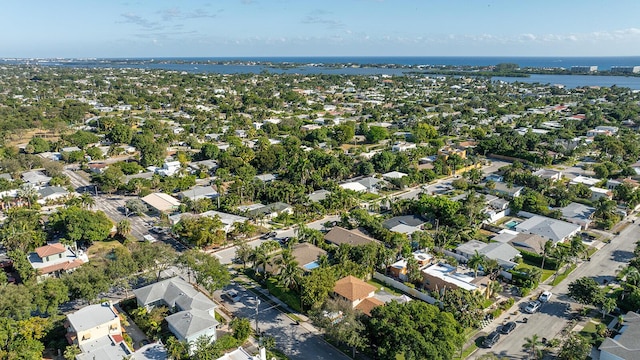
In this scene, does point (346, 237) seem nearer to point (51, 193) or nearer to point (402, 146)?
point (51, 193)

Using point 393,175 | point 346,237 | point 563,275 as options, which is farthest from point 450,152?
point 563,275

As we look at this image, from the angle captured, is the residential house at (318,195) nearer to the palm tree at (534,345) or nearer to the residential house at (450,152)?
the residential house at (450,152)

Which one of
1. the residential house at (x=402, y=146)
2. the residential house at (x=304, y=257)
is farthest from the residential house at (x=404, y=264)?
the residential house at (x=402, y=146)

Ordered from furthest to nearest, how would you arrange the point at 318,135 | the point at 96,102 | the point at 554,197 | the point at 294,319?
the point at 96,102
the point at 318,135
the point at 554,197
the point at 294,319

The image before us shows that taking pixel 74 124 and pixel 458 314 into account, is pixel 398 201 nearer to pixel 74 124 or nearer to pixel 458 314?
pixel 458 314

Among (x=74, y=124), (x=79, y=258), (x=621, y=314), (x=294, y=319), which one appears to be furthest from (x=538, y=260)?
(x=74, y=124)

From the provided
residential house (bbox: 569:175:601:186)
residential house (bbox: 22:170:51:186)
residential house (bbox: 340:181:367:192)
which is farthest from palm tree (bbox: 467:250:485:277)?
residential house (bbox: 22:170:51:186)
